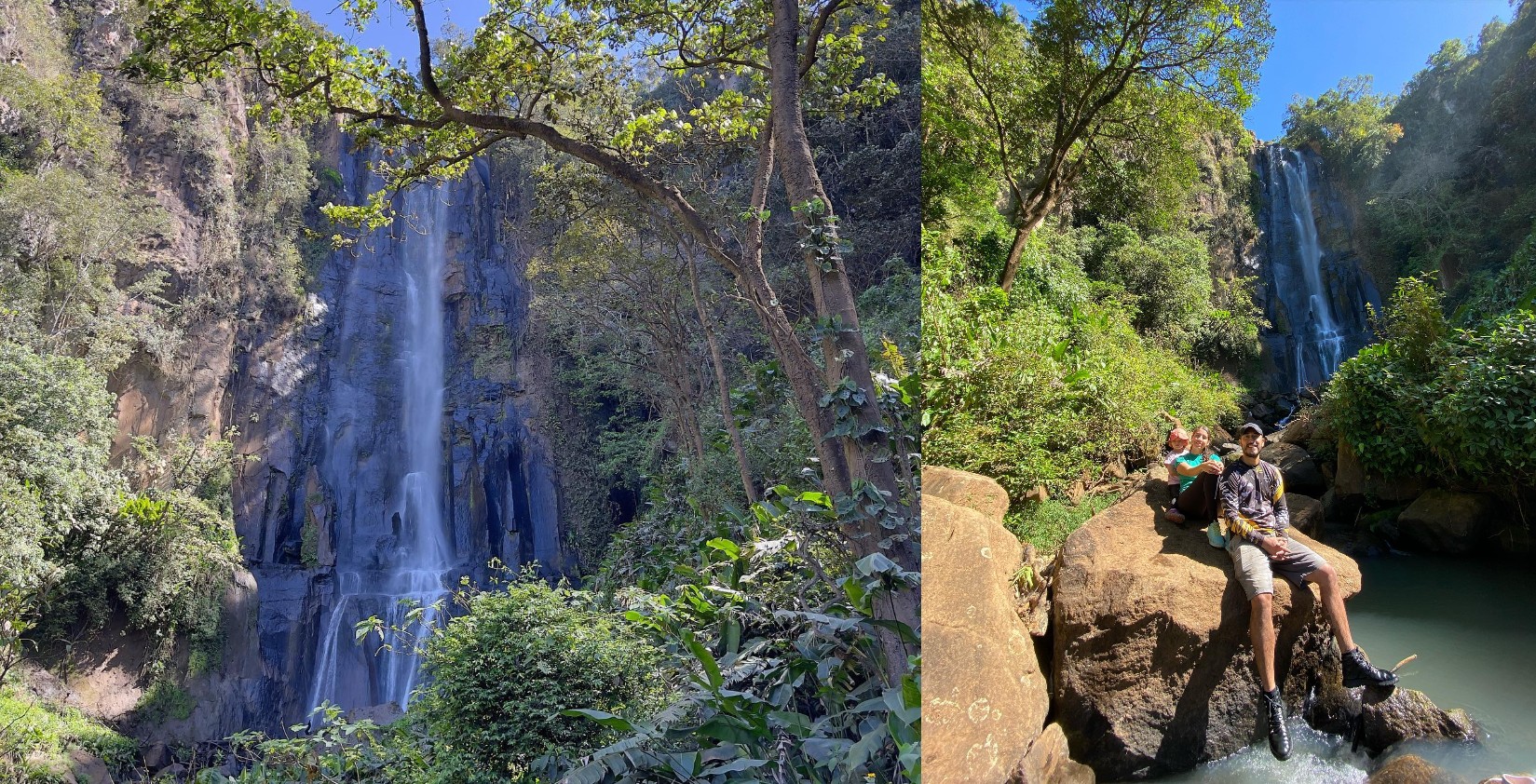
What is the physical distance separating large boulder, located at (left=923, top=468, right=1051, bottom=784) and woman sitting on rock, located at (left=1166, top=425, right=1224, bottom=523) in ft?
0.77

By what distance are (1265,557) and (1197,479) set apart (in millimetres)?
125

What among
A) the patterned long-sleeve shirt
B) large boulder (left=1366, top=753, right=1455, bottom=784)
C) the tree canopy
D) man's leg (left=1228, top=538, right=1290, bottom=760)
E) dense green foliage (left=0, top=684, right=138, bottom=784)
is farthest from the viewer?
dense green foliage (left=0, top=684, right=138, bottom=784)

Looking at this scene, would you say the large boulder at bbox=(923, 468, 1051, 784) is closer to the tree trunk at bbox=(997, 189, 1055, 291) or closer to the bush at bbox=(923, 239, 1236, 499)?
the bush at bbox=(923, 239, 1236, 499)

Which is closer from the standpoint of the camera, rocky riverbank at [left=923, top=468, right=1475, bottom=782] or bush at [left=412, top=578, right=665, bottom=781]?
rocky riverbank at [left=923, top=468, right=1475, bottom=782]

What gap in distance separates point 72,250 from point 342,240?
25.9ft

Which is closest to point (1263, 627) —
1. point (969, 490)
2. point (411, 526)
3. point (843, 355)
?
point (969, 490)

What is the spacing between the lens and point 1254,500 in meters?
1.04

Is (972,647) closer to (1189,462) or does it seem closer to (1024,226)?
(1189,462)

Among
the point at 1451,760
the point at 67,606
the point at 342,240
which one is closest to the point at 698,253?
the point at 342,240

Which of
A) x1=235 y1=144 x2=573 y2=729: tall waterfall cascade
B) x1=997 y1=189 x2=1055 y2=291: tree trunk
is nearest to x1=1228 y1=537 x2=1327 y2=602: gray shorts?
x1=997 y1=189 x2=1055 y2=291: tree trunk

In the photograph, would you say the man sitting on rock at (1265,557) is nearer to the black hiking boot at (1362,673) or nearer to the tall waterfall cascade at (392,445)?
the black hiking boot at (1362,673)

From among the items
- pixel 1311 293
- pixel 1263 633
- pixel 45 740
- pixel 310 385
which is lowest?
pixel 45 740

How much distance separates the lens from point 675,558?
5359 mm

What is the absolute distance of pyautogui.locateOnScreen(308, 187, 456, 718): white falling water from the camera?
12.0m
